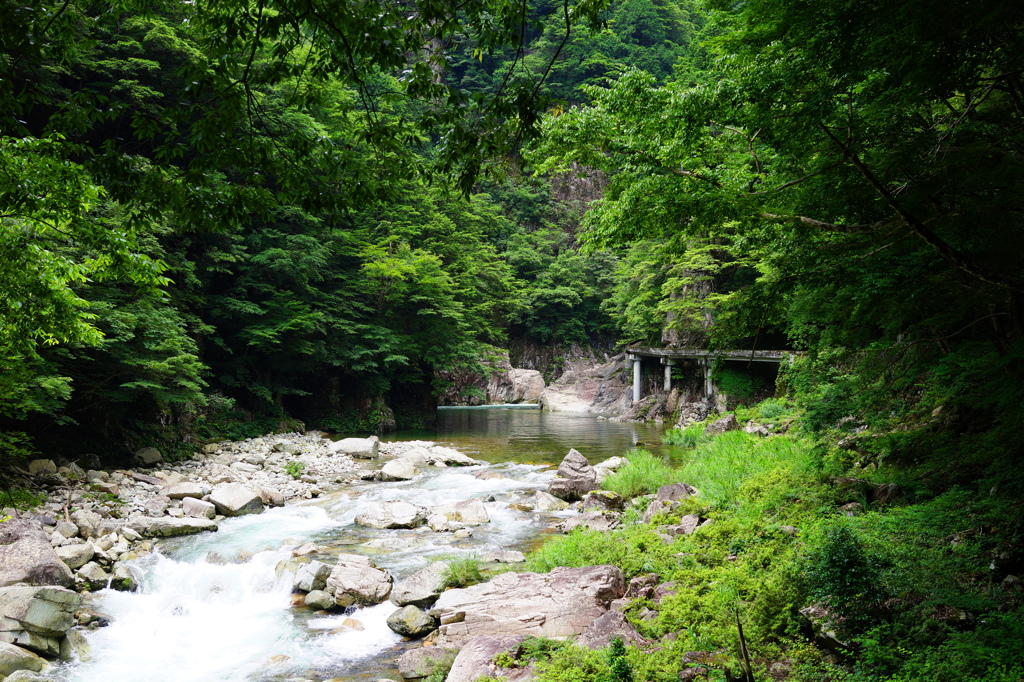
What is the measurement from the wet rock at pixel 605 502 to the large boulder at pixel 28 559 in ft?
25.0

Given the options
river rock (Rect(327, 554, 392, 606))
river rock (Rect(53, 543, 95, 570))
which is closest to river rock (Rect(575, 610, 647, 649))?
river rock (Rect(327, 554, 392, 606))

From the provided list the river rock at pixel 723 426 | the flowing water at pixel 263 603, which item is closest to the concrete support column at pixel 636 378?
the river rock at pixel 723 426

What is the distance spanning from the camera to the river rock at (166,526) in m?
8.75

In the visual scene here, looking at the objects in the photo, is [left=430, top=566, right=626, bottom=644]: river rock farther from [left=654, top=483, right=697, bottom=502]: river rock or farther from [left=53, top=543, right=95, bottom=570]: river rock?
[left=53, top=543, right=95, bottom=570]: river rock

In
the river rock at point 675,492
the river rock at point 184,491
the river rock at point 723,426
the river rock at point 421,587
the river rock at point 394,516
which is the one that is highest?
the river rock at point 723,426

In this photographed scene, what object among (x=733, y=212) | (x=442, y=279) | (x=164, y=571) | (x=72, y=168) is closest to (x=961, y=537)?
(x=733, y=212)

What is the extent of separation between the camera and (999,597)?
150 inches

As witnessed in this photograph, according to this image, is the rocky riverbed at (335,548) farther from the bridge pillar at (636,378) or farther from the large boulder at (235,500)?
the bridge pillar at (636,378)

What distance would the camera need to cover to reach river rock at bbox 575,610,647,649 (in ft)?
15.3

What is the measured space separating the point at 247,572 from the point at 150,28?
45.6 feet

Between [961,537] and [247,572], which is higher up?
[961,537]

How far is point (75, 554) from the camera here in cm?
712

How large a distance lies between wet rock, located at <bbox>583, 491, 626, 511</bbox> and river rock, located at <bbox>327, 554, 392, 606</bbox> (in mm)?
4440

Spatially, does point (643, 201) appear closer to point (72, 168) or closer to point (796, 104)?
point (796, 104)
